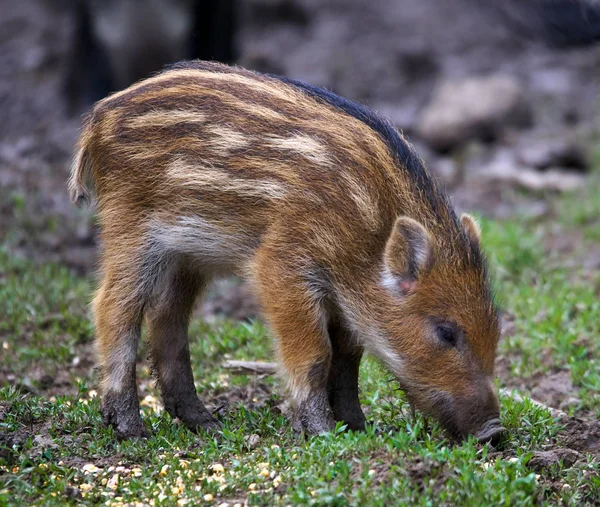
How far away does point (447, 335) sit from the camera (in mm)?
4480

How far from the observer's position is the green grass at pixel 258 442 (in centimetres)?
374

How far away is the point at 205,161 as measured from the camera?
470 cm

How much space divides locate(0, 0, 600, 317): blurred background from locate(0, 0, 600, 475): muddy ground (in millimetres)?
21

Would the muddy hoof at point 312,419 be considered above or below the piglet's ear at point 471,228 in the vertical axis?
below

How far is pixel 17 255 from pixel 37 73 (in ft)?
16.4

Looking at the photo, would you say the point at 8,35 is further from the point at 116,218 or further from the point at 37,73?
the point at 116,218

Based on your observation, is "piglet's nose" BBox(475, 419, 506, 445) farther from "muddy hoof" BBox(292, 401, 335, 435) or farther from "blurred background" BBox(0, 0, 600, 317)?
"blurred background" BBox(0, 0, 600, 317)

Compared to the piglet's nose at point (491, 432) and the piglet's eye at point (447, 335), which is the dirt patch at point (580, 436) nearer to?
the piglet's nose at point (491, 432)

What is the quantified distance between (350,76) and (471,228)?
8.17 metres

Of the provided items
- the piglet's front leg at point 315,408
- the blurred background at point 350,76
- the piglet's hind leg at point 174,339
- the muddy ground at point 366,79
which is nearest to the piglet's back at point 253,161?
the piglet's hind leg at point 174,339

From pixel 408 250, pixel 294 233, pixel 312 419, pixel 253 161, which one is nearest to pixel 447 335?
pixel 408 250

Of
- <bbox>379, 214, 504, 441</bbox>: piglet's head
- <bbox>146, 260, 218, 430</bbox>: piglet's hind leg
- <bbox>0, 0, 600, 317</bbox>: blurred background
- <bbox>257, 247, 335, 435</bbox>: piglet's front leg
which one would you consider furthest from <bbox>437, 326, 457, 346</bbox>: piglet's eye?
<bbox>0, 0, 600, 317</bbox>: blurred background

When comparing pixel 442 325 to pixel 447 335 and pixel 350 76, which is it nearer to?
pixel 447 335

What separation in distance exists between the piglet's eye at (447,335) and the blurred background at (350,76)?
2.83 meters
